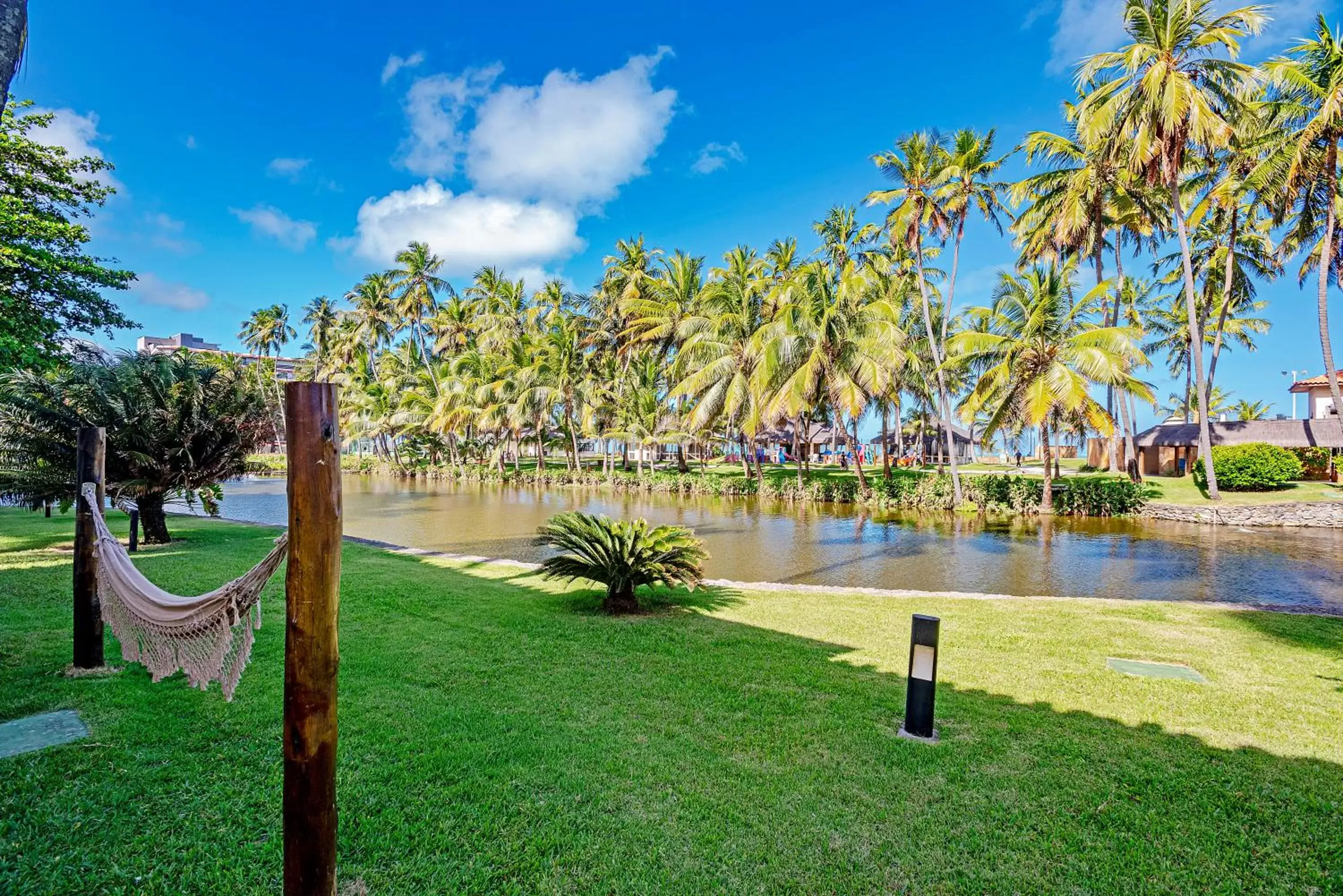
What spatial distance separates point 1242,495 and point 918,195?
13979 mm

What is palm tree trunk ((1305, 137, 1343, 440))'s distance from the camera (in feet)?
53.0

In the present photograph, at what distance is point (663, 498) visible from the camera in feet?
84.1

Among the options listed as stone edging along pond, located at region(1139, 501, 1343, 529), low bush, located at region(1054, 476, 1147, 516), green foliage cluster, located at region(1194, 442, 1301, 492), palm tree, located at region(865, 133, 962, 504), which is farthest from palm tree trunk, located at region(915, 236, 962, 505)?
green foliage cluster, located at region(1194, 442, 1301, 492)

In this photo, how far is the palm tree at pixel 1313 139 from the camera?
15.6 meters

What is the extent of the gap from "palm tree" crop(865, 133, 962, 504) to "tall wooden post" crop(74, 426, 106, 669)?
1933 cm

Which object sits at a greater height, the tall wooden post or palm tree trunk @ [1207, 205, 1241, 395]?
palm tree trunk @ [1207, 205, 1241, 395]

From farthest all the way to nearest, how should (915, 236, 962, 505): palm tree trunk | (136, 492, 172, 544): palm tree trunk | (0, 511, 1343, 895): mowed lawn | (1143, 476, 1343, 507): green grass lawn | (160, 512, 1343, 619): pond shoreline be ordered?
1. (915, 236, 962, 505): palm tree trunk
2. (1143, 476, 1343, 507): green grass lawn
3. (136, 492, 172, 544): palm tree trunk
4. (160, 512, 1343, 619): pond shoreline
5. (0, 511, 1343, 895): mowed lawn

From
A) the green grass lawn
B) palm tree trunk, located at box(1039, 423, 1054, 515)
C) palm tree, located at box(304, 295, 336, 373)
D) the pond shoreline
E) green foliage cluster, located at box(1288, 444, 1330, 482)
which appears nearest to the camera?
the pond shoreline

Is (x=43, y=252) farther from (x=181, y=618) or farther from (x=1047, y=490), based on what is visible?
(x=1047, y=490)

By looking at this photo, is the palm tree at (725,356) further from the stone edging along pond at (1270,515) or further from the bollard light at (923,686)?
the bollard light at (923,686)

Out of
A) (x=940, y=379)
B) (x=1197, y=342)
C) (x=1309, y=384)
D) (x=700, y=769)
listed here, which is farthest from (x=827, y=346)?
(x=1309, y=384)

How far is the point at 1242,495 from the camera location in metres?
19.9

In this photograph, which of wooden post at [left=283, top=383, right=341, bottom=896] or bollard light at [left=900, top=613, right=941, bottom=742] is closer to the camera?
wooden post at [left=283, top=383, right=341, bottom=896]

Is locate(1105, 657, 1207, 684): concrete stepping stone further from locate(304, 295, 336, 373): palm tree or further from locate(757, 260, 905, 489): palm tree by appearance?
locate(304, 295, 336, 373): palm tree
